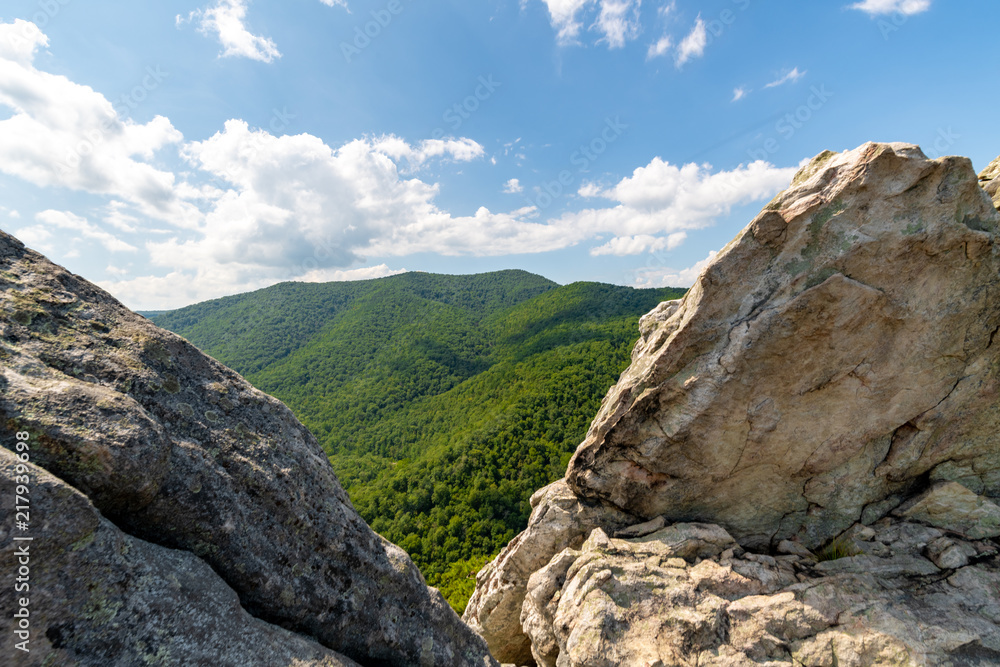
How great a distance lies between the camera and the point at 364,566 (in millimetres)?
7246

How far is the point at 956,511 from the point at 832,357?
463 cm

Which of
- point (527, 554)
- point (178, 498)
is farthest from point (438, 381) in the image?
point (178, 498)

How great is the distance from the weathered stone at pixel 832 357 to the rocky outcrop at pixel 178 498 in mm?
8286

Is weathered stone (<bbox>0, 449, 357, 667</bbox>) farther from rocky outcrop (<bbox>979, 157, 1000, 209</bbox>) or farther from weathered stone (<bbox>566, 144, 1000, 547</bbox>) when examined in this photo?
rocky outcrop (<bbox>979, 157, 1000, 209</bbox>)

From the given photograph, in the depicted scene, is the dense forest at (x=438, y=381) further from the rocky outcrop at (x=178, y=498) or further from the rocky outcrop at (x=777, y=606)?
the rocky outcrop at (x=178, y=498)

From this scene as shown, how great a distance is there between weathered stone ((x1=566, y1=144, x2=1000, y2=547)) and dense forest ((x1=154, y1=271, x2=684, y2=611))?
25.8 meters

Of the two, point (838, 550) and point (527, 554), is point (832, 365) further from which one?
point (527, 554)

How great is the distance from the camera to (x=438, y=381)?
11012cm

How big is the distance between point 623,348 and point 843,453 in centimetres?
5840

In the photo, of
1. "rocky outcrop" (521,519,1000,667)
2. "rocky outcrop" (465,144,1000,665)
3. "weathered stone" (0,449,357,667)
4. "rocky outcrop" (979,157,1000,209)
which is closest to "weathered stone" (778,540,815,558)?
"rocky outcrop" (465,144,1000,665)

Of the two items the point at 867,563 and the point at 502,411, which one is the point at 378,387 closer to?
the point at 502,411

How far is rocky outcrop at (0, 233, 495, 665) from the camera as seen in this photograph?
437 cm

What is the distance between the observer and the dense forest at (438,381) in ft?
163

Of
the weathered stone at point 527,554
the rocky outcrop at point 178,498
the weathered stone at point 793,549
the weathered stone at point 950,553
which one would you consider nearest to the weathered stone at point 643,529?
the weathered stone at point 527,554
